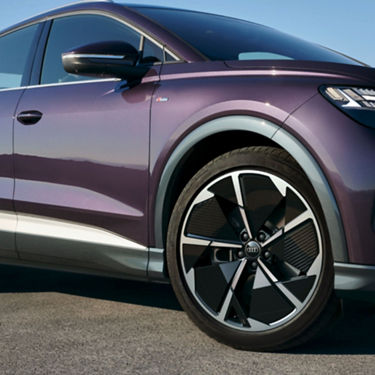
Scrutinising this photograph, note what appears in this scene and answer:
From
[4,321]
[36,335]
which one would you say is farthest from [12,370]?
[4,321]

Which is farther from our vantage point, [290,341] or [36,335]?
[36,335]

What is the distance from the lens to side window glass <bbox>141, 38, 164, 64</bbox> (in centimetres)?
362

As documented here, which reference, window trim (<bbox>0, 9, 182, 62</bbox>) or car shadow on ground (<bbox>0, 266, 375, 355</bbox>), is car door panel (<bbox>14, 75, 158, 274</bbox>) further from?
car shadow on ground (<bbox>0, 266, 375, 355</bbox>)

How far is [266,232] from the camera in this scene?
310cm

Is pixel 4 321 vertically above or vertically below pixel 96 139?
below

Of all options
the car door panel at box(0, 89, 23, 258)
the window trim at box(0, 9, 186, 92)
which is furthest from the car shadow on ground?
the window trim at box(0, 9, 186, 92)

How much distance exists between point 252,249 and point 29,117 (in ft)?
4.89

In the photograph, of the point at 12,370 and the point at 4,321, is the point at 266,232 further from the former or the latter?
the point at 4,321

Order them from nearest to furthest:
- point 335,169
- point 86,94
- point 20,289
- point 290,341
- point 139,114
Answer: point 335,169, point 290,341, point 139,114, point 86,94, point 20,289

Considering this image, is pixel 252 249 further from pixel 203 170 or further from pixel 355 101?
pixel 355 101

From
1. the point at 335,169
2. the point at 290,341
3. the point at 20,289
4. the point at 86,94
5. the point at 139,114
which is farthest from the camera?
the point at 20,289

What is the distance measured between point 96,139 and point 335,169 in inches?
48.1

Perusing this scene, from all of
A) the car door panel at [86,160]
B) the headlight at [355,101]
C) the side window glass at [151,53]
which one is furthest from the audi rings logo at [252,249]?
the side window glass at [151,53]

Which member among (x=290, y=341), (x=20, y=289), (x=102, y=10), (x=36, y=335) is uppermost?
(x=102, y=10)
